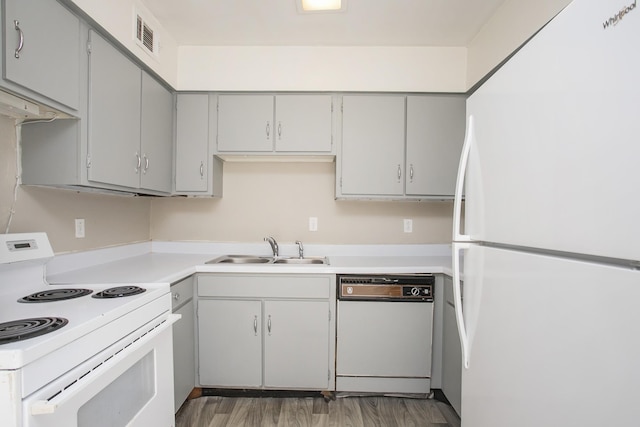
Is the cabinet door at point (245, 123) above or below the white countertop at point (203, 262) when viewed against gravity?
above

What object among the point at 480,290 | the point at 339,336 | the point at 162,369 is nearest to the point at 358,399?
the point at 339,336

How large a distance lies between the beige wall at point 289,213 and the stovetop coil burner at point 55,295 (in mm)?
1250

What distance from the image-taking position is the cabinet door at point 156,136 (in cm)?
189

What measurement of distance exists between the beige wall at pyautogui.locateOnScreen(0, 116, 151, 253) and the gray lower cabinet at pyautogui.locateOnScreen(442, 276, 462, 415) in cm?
229

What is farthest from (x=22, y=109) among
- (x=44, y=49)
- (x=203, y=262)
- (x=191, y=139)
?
(x=203, y=262)

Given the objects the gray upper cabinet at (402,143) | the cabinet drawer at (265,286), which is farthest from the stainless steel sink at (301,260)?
the gray upper cabinet at (402,143)

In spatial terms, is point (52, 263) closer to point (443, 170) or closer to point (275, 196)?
point (275, 196)

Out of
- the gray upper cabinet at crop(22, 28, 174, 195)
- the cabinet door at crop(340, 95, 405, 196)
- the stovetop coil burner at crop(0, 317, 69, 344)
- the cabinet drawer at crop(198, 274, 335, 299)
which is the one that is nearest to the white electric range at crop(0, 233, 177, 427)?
the stovetop coil burner at crop(0, 317, 69, 344)

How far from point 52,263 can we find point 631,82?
2307 mm

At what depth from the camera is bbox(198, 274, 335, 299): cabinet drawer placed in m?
1.98

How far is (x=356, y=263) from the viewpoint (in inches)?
83.5

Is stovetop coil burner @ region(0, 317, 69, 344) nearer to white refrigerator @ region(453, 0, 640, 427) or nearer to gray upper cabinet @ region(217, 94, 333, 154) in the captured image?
white refrigerator @ region(453, 0, 640, 427)

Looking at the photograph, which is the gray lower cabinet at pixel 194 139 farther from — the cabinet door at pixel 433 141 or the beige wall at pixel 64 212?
the cabinet door at pixel 433 141

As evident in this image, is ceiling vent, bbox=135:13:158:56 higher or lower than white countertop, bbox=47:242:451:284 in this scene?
higher
